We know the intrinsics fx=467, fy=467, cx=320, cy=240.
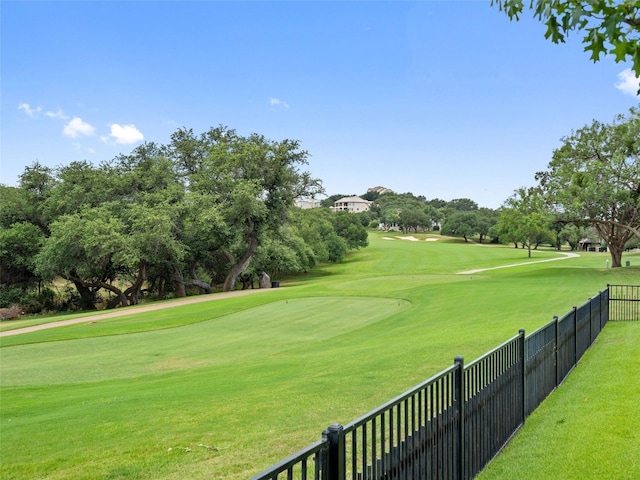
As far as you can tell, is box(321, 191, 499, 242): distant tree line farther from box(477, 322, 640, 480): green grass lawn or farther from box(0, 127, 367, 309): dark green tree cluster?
box(477, 322, 640, 480): green grass lawn

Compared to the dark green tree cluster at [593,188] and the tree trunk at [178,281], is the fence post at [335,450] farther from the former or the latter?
the tree trunk at [178,281]

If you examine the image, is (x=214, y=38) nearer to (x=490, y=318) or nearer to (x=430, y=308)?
(x=430, y=308)

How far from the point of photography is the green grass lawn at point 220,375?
573 centimetres

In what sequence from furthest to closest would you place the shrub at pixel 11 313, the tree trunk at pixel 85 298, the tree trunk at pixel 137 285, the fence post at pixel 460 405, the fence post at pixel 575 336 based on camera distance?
the tree trunk at pixel 85 298, the tree trunk at pixel 137 285, the shrub at pixel 11 313, the fence post at pixel 575 336, the fence post at pixel 460 405

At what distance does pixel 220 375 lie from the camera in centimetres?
1008

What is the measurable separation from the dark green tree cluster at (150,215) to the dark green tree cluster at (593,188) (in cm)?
1782

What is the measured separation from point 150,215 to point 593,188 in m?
30.4

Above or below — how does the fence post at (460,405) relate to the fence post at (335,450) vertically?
below

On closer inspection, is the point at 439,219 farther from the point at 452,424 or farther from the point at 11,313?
the point at 452,424

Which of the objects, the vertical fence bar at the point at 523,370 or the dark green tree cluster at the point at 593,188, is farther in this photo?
the dark green tree cluster at the point at 593,188

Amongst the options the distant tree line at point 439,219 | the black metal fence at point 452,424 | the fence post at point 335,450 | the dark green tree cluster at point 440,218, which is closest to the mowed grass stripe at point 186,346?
the black metal fence at point 452,424

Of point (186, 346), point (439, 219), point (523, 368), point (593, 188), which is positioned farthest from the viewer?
point (439, 219)

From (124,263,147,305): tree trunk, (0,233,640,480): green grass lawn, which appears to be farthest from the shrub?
(0,233,640,480): green grass lawn

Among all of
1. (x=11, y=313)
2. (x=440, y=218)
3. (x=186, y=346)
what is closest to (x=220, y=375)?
(x=186, y=346)
